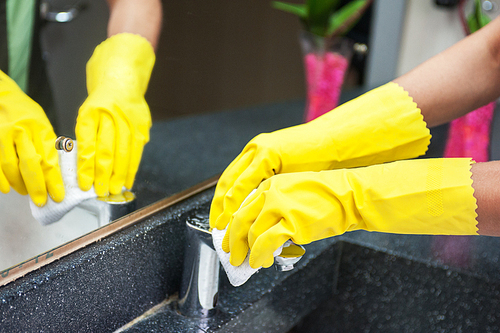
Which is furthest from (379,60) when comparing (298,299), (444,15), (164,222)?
(164,222)

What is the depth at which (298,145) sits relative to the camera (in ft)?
1.96

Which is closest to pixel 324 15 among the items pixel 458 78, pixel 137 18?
pixel 458 78

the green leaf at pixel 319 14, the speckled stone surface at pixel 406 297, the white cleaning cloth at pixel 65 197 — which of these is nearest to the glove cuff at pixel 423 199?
the speckled stone surface at pixel 406 297

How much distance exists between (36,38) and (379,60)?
1431 mm

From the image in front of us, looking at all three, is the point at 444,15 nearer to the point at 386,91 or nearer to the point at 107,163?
the point at 386,91

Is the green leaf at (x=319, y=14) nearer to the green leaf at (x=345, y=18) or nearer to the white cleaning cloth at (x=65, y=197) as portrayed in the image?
the green leaf at (x=345, y=18)

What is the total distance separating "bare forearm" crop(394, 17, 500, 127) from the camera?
2.22 feet

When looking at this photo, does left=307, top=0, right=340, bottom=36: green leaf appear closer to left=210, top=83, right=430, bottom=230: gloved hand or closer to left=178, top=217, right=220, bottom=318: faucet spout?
left=210, top=83, right=430, bottom=230: gloved hand

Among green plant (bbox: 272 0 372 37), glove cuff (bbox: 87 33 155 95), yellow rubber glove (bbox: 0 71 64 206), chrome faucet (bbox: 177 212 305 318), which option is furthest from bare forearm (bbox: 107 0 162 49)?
green plant (bbox: 272 0 372 37)

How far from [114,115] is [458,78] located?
51 centimetres

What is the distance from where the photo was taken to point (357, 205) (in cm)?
49

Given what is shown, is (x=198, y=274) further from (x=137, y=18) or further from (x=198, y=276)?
(x=137, y=18)

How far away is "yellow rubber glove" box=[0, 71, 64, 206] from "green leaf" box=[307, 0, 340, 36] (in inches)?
30.4

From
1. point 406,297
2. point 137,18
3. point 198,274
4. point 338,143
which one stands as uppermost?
A: point 137,18
